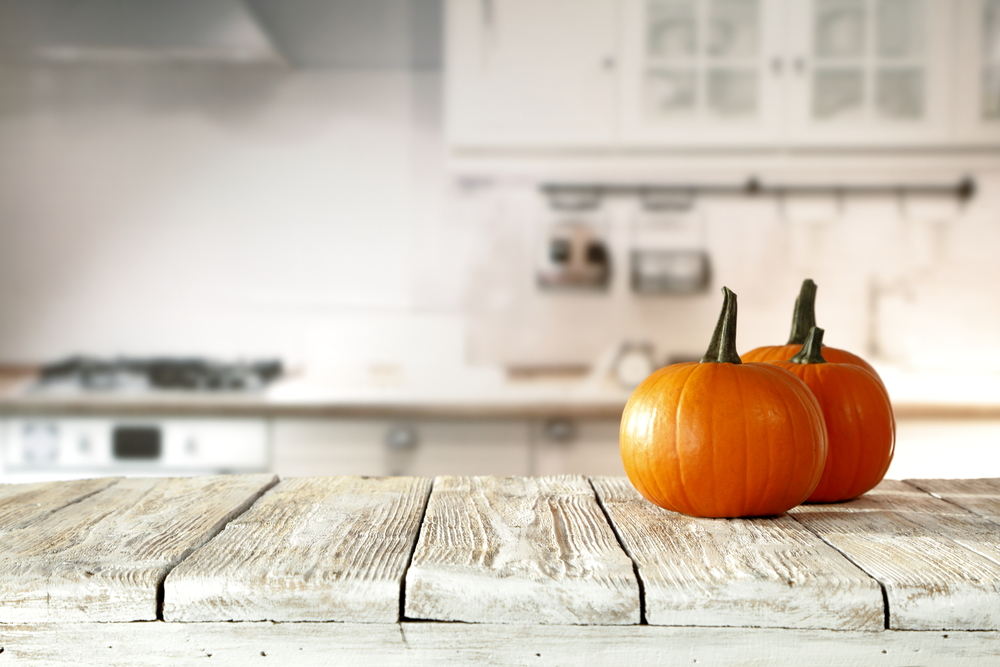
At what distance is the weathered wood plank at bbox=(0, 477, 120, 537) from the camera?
56 cm

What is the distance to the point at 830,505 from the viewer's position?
0.63 meters

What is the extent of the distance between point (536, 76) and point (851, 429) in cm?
194

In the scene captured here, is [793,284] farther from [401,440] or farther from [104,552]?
[104,552]

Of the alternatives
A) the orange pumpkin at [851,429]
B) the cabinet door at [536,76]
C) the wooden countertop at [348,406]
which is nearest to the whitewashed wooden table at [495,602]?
the orange pumpkin at [851,429]

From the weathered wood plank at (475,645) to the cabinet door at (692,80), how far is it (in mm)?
2052

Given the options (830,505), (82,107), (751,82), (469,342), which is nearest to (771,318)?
(751,82)

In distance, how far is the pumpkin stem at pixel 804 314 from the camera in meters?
0.71

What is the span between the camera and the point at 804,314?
2.36 feet

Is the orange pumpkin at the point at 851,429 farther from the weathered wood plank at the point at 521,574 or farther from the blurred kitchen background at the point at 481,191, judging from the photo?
the blurred kitchen background at the point at 481,191

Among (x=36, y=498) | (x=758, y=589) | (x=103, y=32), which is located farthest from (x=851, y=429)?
(x=103, y=32)

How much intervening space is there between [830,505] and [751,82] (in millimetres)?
2012

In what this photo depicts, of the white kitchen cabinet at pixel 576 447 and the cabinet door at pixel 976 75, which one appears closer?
the white kitchen cabinet at pixel 576 447

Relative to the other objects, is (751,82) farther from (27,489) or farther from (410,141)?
(27,489)

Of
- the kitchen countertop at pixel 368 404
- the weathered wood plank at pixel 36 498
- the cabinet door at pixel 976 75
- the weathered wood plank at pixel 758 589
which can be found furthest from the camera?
the cabinet door at pixel 976 75
